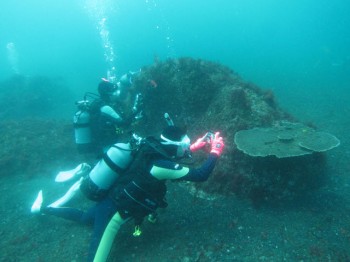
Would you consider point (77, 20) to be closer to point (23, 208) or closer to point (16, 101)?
point (16, 101)

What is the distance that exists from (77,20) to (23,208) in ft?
505

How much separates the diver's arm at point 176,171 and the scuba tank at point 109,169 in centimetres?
121

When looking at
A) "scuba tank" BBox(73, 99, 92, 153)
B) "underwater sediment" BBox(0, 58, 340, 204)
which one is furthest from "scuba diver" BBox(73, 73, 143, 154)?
"underwater sediment" BBox(0, 58, 340, 204)

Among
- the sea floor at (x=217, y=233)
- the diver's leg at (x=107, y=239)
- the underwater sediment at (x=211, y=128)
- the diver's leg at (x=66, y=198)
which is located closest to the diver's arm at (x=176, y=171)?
the diver's leg at (x=107, y=239)

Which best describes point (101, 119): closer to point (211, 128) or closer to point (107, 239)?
point (211, 128)

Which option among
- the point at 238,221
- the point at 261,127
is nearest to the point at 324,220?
the point at 238,221

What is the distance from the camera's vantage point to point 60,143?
1167 centimetres

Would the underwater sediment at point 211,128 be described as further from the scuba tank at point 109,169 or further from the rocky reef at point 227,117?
the scuba tank at point 109,169

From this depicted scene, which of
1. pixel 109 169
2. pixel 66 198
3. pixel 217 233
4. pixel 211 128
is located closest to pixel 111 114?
pixel 109 169

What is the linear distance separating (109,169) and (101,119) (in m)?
2.60

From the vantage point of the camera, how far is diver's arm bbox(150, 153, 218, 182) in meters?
4.74

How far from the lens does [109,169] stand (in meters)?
5.93

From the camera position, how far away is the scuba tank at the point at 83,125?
26.6 feet

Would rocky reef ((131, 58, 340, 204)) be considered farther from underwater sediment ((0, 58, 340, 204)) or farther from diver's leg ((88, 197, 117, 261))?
diver's leg ((88, 197, 117, 261))
